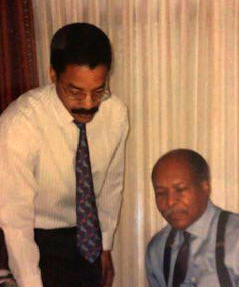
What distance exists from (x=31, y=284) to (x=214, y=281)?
441mm

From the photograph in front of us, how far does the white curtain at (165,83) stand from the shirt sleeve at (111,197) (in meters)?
0.16

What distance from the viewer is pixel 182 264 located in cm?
125

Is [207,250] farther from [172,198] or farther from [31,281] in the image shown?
[31,281]

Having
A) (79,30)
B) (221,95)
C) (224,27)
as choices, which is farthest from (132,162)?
(79,30)

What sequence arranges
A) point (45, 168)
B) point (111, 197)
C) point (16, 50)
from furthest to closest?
1. point (16, 50)
2. point (111, 197)
3. point (45, 168)

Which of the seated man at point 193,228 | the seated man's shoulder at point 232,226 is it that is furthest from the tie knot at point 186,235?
the seated man's shoulder at point 232,226

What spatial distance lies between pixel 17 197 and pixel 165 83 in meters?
0.63

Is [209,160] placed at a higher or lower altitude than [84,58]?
lower

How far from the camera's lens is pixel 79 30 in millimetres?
1167

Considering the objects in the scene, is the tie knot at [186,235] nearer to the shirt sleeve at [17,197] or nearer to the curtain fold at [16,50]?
the shirt sleeve at [17,197]

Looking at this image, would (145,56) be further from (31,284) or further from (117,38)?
(31,284)

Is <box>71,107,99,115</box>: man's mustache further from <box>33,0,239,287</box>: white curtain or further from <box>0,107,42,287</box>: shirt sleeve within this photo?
<box>33,0,239,287</box>: white curtain

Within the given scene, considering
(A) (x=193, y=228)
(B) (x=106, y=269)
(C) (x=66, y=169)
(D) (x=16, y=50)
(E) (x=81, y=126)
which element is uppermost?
(D) (x=16, y=50)

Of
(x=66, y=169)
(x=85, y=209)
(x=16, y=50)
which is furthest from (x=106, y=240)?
(x=16, y=50)
